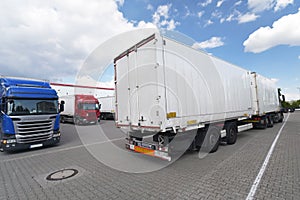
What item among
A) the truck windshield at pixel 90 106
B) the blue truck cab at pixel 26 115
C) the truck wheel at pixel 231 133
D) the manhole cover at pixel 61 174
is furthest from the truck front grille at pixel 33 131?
the truck windshield at pixel 90 106

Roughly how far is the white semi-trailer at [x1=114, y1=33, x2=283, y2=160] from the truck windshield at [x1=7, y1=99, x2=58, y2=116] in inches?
158

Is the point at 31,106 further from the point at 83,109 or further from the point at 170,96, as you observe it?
the point at 83,109

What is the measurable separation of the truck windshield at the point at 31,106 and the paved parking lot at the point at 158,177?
6.48ft

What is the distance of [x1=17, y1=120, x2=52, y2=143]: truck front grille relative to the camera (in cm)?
652

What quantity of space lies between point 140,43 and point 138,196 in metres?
3.93

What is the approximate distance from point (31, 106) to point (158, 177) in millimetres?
6506

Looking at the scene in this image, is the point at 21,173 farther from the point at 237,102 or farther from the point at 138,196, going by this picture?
the point at 237,102

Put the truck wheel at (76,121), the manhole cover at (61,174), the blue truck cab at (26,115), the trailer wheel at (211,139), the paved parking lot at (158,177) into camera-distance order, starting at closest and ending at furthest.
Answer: the paved parking lot at (158,177)
the manhole cover at (61,174)
the trailer wheel at (211,139)
the blue truck cab at (26,115)
the truck wheel at (76,121)

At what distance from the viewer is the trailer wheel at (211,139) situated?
5.59 meters

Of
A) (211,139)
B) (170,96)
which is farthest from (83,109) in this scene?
(170,96)

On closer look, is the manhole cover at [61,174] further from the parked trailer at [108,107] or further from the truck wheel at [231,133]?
the parked trailer at [108,107]

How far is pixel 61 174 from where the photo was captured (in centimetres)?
430

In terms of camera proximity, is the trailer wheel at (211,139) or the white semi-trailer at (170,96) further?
the trailer wheel at (211,139)

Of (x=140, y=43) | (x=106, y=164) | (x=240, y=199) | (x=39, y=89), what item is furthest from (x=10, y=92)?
(x=240, y=199)
